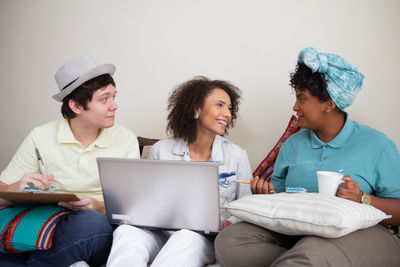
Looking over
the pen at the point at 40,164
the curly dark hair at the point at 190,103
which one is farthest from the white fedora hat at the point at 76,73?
the curly dark hair at the point at 190,103

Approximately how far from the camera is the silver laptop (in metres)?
1.22

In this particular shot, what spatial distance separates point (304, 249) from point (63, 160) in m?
1.21

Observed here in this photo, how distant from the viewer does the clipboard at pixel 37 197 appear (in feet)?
4.04

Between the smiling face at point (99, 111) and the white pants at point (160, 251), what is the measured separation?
559mm

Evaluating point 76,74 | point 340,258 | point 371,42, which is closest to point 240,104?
point 371,42

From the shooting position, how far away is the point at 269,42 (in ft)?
6.93

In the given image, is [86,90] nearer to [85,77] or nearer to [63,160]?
[85,77]

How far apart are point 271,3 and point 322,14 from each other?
31cm

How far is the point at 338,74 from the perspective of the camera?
1.46 m

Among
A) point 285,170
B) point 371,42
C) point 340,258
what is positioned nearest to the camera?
point 340,258

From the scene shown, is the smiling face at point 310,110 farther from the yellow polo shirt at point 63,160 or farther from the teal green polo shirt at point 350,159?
the yellow polo shirt at point 63,160

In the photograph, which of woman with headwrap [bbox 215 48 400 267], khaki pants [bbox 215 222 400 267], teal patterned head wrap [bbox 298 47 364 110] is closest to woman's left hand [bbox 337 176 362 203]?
woman with headwrap [bbox 215 48 400 267]

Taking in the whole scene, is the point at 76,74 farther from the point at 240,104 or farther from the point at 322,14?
the point at 322,14

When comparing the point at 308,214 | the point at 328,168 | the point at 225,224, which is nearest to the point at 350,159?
the point at 328,168
